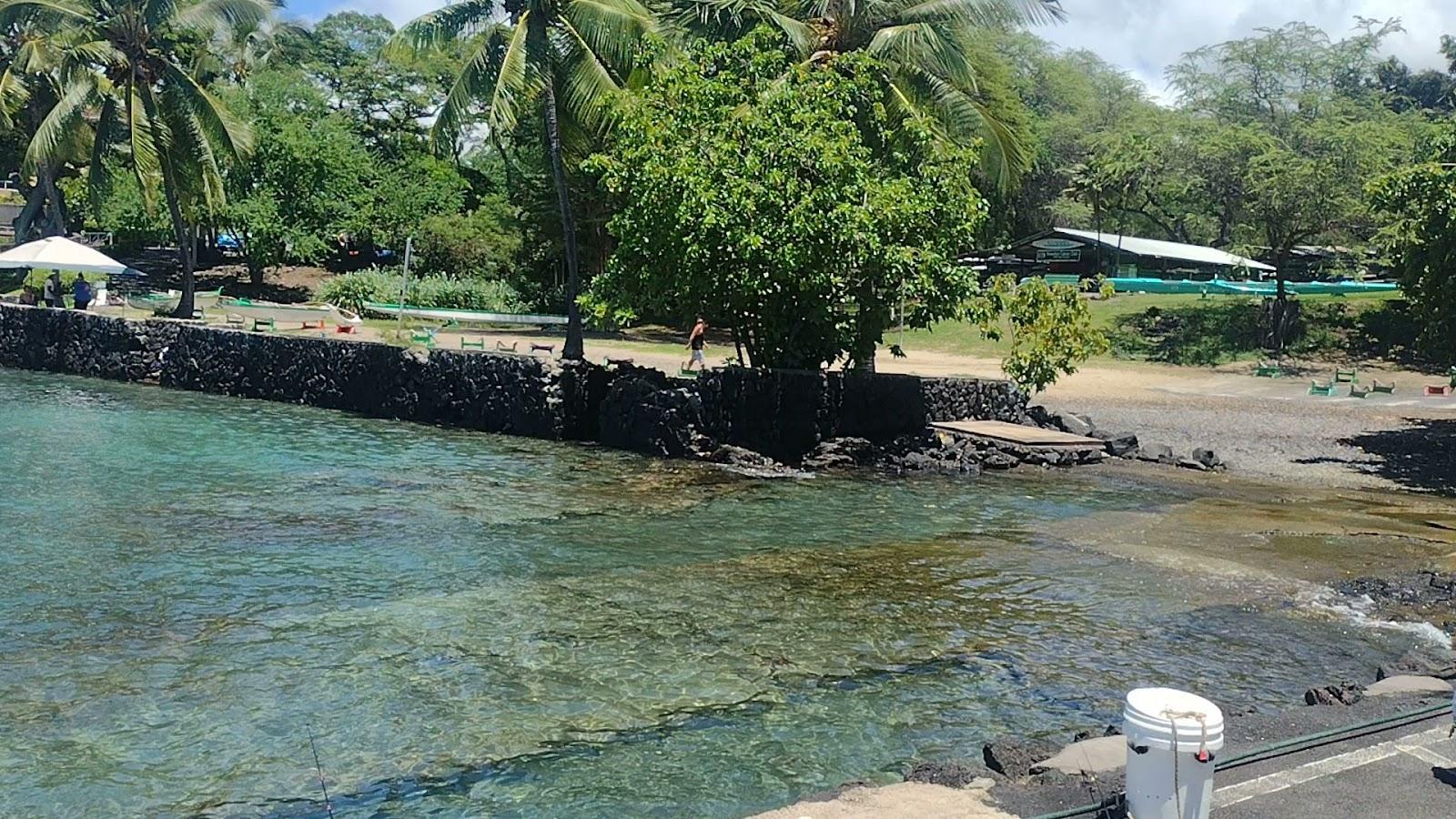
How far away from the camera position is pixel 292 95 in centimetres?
5106

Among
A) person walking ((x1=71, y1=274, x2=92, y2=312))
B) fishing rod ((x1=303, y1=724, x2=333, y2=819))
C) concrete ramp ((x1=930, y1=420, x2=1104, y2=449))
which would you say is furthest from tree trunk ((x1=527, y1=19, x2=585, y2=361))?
fishing rod ((x1=303, y1=724, x2=333, y2=819))

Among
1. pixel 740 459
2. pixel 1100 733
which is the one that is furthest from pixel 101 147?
pixel 1100 733

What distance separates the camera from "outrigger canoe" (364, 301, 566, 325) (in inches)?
1538

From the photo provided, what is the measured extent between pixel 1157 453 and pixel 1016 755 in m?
16.2

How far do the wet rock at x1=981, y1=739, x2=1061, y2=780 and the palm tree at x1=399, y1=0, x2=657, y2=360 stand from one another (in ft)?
60.8

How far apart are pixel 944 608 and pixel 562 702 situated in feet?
14.7

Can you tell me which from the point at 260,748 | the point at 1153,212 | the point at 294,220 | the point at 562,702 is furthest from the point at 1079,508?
the point at 1153,212

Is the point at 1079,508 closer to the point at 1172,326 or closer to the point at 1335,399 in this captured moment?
the point at 1335,399

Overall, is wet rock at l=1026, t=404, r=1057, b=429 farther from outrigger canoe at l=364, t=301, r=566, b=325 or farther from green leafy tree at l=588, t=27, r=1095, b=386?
outrigger canoe at l=364, t=301, r=566, b=325

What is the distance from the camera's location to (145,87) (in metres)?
31.0

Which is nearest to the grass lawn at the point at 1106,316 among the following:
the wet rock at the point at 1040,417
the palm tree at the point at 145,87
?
the wet rock at the point at 1040,417

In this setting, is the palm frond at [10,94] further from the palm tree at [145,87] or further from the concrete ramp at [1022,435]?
the concrete ramp at [1022,435]

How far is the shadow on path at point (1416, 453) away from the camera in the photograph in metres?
21.5

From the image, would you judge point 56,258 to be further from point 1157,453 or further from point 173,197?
point 1157,453
